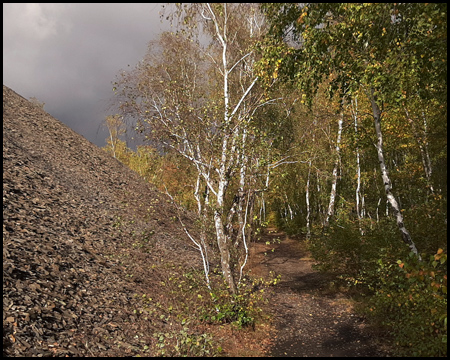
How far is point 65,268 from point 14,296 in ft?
7.63

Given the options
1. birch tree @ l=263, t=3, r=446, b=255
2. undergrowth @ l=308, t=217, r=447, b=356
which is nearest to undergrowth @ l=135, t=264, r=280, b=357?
undergrowth @ l=308, t=217, r=447, b=356

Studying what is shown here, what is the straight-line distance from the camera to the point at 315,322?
986 centimetres

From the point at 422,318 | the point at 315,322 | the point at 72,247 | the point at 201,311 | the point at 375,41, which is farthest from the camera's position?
the point at 72,247

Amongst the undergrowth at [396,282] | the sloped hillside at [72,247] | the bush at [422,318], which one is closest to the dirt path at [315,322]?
the undergrowth at [396,282]

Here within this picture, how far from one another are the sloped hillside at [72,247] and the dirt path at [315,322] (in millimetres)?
3622

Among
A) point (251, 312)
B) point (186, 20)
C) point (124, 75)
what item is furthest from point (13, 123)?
point (251, 312)

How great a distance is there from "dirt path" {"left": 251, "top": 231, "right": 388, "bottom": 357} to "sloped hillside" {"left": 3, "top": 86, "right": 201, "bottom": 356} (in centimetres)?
362

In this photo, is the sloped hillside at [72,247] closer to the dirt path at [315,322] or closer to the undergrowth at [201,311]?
the undergrowth at [201,311]

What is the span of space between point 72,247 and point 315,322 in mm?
8405

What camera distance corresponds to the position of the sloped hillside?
23.5 ft

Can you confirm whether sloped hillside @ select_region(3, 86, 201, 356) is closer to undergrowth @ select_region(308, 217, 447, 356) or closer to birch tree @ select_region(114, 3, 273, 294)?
birch tree @ select_region(114, 3, 273, 294)

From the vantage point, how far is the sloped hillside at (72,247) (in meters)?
7.18

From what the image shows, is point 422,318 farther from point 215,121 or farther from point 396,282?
point 215,121

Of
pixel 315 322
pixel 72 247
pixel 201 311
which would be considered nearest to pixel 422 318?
pixel 315 322
